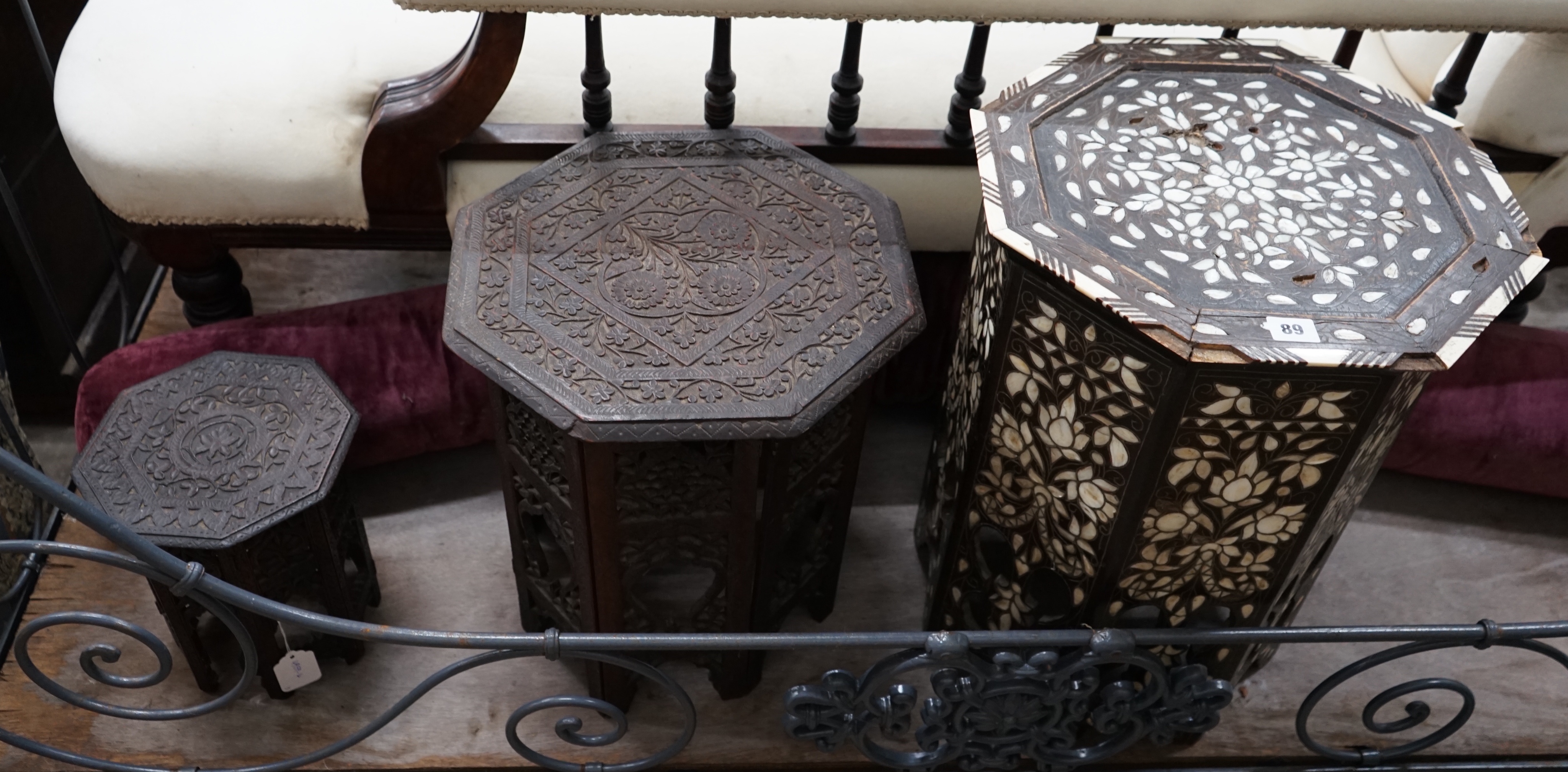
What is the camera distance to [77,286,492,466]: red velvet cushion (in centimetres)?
154

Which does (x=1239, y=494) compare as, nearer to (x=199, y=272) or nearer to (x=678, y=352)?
(x=678, y=352)

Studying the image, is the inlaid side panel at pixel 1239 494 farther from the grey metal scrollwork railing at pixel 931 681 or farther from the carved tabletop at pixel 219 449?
the carved tabletop at pixel 219 449

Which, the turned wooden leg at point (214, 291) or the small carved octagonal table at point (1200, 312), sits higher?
the small carved octagonal table at point (1200, 312)

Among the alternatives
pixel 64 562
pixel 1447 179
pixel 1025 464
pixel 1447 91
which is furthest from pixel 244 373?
pixel 1447 91

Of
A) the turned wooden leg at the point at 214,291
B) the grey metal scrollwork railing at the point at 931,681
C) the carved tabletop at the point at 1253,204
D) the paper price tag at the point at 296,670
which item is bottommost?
the paper price tag at the point at 296,670

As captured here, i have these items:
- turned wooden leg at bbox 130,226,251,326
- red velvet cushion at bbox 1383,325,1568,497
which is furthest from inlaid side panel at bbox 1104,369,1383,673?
turned wooden leg at bbox 130,226,251,326

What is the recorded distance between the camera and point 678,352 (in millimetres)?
1140

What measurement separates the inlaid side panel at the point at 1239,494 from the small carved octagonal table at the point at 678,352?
0.96ft

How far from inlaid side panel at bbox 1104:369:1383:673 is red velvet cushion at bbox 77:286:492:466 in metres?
0.86

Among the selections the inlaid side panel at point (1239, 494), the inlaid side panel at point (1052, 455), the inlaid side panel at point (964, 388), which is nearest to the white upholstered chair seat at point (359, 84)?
the inlaid side panel at point (964, 388)

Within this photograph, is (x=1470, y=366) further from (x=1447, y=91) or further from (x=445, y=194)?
(x=445, y=194)

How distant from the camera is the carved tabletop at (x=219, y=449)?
1231mm

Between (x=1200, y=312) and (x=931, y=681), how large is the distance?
1.61 ft

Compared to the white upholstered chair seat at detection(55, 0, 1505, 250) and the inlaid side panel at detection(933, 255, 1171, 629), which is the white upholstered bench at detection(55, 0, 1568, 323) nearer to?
the white upholstered chair seat at detection(55, 0, 1505, 250)
